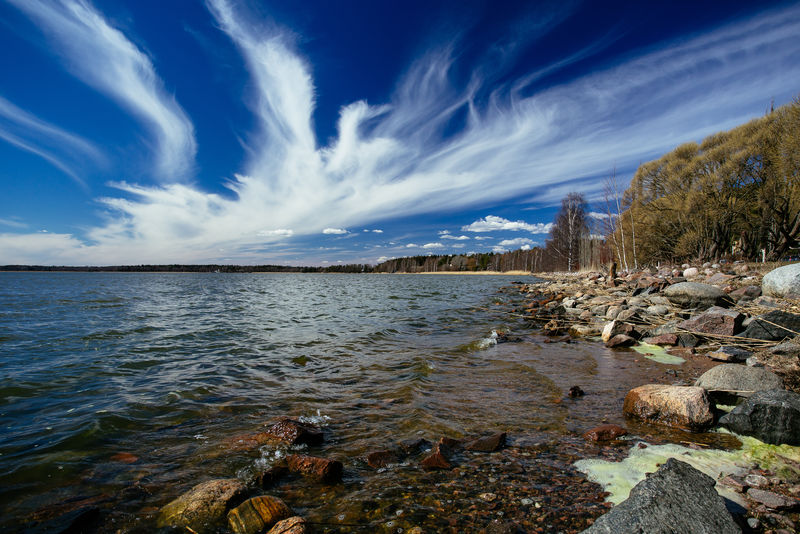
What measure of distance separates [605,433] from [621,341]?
574cm

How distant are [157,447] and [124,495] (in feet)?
3.39

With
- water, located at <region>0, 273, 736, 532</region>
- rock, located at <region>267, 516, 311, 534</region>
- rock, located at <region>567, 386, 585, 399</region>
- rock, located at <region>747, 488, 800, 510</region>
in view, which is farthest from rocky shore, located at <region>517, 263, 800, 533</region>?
rock, located at <region>267, 516, 311, 534</region>

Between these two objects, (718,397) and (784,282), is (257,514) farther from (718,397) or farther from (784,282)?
(784,282)

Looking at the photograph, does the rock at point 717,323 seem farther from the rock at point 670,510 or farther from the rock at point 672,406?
the rock at point 670,510

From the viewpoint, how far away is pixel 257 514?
8.27 ft

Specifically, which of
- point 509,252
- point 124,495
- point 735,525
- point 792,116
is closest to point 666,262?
point 792,116

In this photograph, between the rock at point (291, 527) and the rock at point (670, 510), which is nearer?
the rock at point (670, 510)

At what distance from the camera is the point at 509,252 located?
109 meters

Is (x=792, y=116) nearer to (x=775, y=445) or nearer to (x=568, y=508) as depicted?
(x=775, y=445)

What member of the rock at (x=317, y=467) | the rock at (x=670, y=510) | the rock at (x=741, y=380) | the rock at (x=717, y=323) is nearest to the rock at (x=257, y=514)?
the rock at (x=317, y=467)

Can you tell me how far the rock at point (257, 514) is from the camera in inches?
96.4

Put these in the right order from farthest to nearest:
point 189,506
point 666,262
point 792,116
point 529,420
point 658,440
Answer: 1. point 666,262
2. point 792,116
3. point 529,420
4. point 658,440
5. point 189,506

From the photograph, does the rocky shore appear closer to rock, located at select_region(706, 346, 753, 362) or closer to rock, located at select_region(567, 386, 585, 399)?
rock, located at select_region(706, 346, 753, 362)

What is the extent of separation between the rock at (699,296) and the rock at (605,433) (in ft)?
28.4
